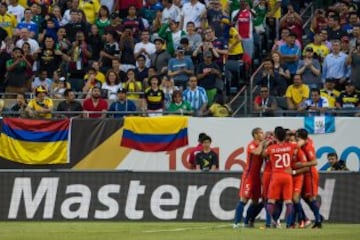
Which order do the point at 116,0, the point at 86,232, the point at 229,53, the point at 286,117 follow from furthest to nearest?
the point at 116,0
the point at 229,53
the point at 286,117
the point at 86,232

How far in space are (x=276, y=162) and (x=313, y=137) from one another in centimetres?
584

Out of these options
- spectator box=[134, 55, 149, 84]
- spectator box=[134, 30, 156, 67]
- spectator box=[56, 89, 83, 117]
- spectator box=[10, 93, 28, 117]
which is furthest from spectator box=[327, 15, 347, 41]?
spectator box=[10, 93, 28, 117]

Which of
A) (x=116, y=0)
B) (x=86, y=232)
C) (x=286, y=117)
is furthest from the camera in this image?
(x=116, y=0)

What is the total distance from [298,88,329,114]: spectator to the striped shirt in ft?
7.08

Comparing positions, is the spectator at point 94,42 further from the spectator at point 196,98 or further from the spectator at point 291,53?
the spectator at point 291,53

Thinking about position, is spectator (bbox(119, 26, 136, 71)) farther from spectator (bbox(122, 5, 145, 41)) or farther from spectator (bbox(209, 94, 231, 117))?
spectator (bbox(209, 94, 231, 117))

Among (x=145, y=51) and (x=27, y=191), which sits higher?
(x=145, y=51)

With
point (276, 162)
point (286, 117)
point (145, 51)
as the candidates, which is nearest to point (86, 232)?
point (276, 162)

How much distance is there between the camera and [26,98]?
30.5 m

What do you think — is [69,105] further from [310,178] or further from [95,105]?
[310,178]

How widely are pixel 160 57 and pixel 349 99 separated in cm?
472

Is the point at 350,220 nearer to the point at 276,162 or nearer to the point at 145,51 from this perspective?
the point at 276,162

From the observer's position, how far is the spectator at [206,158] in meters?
27.1

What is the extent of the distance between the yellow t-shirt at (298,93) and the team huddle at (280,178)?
18.3ft
